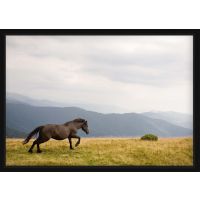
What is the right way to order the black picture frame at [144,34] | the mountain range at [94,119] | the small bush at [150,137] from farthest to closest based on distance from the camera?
the small bush at [150,137] → the mountain range at [94,119] → the black picture frame at [144,34]

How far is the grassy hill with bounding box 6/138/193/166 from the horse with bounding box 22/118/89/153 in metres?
0.13

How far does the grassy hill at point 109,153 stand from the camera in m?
11.4

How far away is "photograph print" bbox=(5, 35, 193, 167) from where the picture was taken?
1150cm

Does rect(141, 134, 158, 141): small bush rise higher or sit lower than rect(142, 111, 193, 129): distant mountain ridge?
lower

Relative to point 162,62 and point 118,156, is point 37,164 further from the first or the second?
point 162,62

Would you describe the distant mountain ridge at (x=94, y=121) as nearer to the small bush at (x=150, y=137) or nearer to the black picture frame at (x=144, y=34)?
the small bush at (x=150, y=137)

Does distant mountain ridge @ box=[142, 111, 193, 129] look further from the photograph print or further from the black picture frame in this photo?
the black picture frame

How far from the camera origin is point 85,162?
37.4 feet

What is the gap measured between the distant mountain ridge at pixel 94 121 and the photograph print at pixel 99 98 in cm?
2

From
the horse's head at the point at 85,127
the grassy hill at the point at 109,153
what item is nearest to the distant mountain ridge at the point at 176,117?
the grassy hill at the point at 109,153

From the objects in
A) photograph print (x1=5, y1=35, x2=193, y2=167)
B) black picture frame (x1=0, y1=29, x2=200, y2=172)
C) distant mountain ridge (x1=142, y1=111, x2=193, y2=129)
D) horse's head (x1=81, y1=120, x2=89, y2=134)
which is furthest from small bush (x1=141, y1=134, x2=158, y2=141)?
horse's head (x1=81, y1=120, x2=89, y2=134)

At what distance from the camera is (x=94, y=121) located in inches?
456

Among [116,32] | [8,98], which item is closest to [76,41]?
[116,32]

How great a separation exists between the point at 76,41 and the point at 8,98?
1919 millimetres
